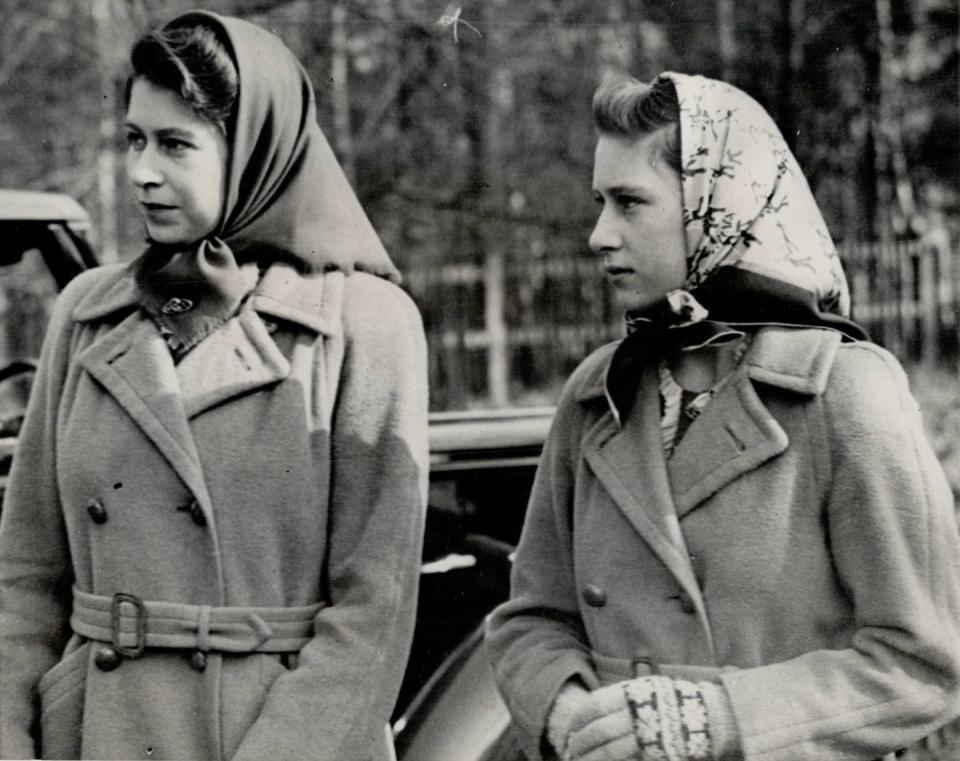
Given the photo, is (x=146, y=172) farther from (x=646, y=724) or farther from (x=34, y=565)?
(x=646, y=724)

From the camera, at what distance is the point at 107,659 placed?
192cm

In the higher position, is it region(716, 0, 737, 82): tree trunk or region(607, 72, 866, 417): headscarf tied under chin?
region(716, 0, 737, 82): tree trunk

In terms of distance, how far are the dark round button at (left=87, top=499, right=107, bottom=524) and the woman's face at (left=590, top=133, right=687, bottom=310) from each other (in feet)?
3.00

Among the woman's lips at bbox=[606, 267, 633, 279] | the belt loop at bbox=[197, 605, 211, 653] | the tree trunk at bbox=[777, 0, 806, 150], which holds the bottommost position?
the belt loop at bbox=[197, 605, 211, 653]

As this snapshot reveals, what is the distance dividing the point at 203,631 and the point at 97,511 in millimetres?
267

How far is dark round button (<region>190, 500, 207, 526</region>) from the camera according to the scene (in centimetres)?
190

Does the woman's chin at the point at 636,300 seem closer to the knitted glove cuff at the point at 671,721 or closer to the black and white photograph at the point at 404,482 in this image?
the black and white photograph at the point at 404,482

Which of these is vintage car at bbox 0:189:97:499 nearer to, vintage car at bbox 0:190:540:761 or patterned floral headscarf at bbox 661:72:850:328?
vintage car at bbox 0:190:540:761

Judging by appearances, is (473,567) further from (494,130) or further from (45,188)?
(45,188)

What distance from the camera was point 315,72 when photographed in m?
9.61

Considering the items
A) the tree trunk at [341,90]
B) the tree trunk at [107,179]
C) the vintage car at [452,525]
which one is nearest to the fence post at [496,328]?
the tree trunk at [341,90]

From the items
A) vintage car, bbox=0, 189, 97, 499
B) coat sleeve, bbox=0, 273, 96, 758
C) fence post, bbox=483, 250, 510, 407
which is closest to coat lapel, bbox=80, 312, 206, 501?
coat sleeve, bbox=0, 273, 96, 758

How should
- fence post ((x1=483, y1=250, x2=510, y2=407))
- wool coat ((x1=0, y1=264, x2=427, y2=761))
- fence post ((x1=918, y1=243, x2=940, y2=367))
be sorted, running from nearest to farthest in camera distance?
wool coat ((x1=0, y1=264, x2=427, y2=761)) → fence post ((x1=918, y1=243, x2=940, y2=367)) → fence post ((x1=483, y1=250, x2=510, y2=407))

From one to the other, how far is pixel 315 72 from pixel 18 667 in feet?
26.9
